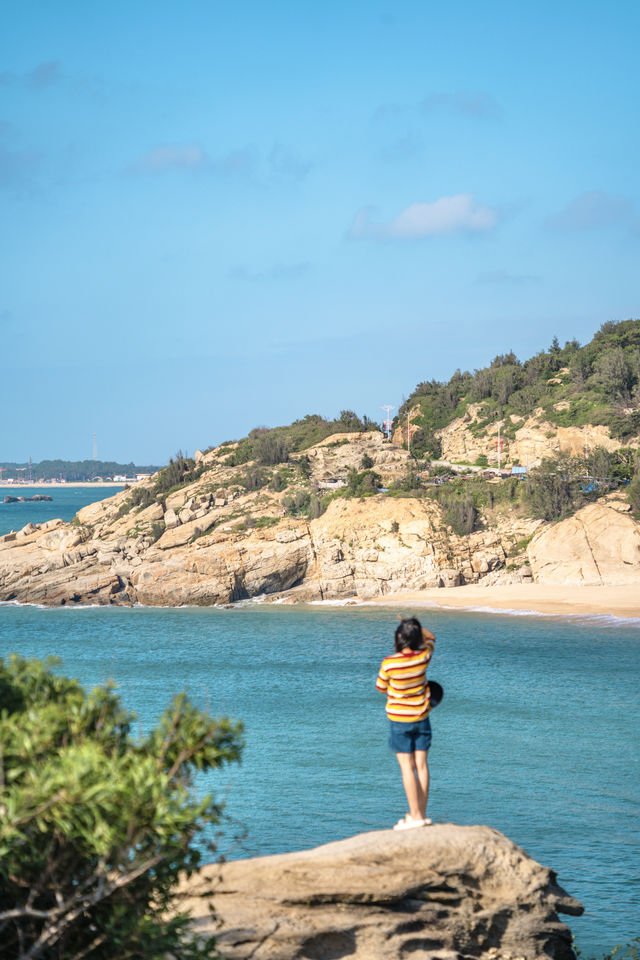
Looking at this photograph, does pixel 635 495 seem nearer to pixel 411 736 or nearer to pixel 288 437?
pixel 288 437

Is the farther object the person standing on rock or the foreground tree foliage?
the person standing on rock

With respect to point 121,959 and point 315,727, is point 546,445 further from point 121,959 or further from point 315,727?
point 121,959

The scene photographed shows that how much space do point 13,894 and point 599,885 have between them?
10.7 m

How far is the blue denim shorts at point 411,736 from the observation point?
8.78m

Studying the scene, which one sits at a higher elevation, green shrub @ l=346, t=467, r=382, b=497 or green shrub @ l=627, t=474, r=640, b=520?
green shrub @ l=346, t=467, r=382, b=497

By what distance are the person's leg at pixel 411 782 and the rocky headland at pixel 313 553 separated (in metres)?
39.4

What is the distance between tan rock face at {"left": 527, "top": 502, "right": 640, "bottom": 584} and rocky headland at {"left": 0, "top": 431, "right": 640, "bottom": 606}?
0.17ft

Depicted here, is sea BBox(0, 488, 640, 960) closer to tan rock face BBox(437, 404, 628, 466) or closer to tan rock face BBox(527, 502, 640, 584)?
tan rock face BBox(527, 502, 640, 584)

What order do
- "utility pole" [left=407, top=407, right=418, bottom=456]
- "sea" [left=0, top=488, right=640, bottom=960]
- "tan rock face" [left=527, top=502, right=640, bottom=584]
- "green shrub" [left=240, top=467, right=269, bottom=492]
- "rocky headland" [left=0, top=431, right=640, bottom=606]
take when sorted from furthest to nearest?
1. "utility pole" [left=407, top=407, right=418, bottom=456]
2. "green shrub" [left=240, top=467, right=269, bottom=492]
3. "rocky headland" [left=0, top=431, right=640, bottom=606]
4. "tan rock face" [left=527, top=502, right=640, bottom=584]
5. "sea" [left=0, top=488, right=640, bottom=960]

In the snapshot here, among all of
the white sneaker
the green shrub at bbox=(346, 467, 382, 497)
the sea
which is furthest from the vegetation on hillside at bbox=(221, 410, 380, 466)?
the white sneaker

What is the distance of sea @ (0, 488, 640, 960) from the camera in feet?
54.4

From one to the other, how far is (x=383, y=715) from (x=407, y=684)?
18.7m

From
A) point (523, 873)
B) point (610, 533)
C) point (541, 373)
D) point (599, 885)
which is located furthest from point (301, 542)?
point (523, 873)

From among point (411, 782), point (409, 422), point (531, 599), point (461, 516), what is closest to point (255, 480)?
point (461, 516)
